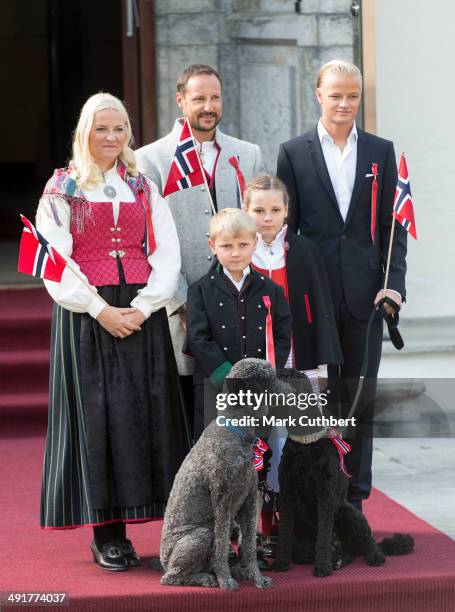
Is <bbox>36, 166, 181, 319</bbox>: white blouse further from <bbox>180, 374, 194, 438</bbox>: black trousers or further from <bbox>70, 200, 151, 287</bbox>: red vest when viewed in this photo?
<bbox>180, 374, 194, 438</bbox>: black trousers

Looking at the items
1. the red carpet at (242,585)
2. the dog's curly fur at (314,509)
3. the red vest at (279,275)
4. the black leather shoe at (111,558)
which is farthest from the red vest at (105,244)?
the red carpet at (242,585)

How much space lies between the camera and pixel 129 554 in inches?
195

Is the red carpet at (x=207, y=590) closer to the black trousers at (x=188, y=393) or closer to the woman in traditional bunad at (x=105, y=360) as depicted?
the woman in traditional bunad at (x=105, y=360)

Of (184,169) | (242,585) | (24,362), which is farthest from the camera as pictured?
(24,362)

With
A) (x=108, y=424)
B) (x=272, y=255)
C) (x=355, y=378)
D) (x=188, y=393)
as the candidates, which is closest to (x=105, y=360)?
(x=108, y=424)

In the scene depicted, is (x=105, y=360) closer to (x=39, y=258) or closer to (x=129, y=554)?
(x=39, y=258)

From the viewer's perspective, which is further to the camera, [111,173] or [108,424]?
[111,173]

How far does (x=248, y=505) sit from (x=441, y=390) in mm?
4170

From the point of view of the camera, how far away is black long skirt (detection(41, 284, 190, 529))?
4867mm

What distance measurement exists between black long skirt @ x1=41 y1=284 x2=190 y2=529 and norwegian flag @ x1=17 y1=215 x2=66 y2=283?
0.19m

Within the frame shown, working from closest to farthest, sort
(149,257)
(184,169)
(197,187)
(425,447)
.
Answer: (149,257) < (184,169) < (197,187) < (425,447)

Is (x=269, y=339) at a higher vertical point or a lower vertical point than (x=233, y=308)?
lower

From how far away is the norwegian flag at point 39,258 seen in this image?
4.80 m

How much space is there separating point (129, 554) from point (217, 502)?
0.64 m
